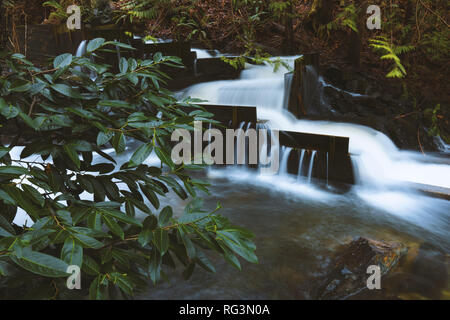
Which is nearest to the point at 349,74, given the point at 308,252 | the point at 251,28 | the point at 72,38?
the point at 251,28

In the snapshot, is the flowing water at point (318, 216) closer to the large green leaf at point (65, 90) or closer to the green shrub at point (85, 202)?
the green shrub at point (85, 202)

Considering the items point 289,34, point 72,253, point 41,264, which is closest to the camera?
point 41,264

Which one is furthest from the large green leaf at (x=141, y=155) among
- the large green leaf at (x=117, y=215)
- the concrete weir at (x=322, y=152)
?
the concrete weir at (x=322, y=152)

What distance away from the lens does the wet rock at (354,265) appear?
270cm

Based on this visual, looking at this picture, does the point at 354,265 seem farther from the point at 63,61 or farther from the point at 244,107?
the point at 244,107

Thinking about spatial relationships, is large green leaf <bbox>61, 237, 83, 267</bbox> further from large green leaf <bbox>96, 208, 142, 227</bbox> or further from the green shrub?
large green leaf <bbox>96, 208, 142, 227</bbox>

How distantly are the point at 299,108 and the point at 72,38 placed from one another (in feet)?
21.8

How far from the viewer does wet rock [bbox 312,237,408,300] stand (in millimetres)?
2703

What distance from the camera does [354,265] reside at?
2947mm

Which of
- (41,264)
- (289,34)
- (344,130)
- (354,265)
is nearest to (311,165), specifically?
(344,130)

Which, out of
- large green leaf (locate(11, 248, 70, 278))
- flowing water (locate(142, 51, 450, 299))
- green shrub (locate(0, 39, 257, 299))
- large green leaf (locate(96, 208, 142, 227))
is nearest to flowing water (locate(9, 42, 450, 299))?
flowing water (locate(142, 51, 450, 299))
